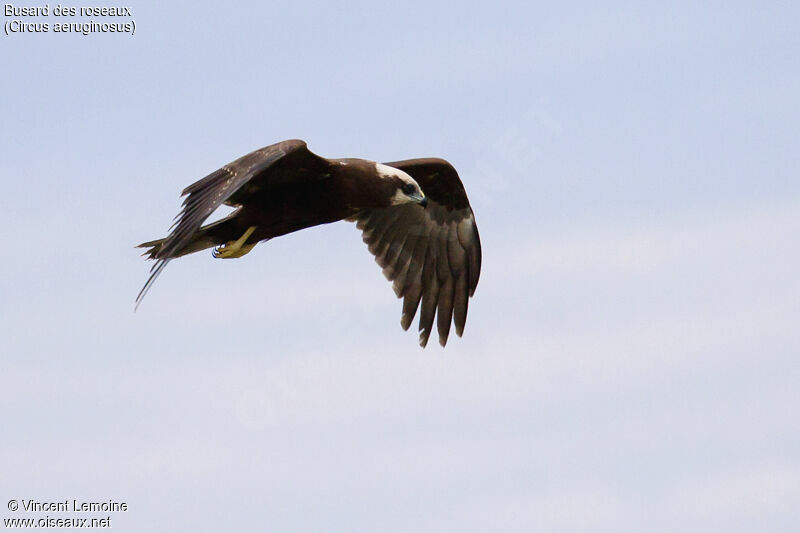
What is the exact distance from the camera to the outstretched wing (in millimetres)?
11172

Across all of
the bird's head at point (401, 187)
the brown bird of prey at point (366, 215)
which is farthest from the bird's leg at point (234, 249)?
the bird's head at point (401, 187)

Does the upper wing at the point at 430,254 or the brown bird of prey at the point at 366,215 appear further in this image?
the upper wing at the point at 430,254

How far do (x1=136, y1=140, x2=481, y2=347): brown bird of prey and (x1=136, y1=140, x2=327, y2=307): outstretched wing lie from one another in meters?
0.01

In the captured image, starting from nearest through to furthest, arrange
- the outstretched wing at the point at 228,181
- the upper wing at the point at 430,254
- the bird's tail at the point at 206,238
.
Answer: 1. the outstretched wing at the point at 228,181
2. the bird's tail at the point at 206,238
3. the upper wing at the point at 430,254

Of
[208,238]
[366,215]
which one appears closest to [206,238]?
[208,238]

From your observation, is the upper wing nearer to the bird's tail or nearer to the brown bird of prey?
the brown bird of prey

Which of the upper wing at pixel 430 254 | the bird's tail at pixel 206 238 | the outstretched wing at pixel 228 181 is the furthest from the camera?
the upper wing at pixel 430 254

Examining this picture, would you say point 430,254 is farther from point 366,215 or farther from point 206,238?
point 206,238

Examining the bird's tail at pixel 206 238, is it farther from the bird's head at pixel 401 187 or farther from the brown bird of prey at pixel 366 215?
the bird's head at pixel 401 187

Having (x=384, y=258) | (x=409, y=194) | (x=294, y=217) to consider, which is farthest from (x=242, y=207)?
(x=384, y=258)

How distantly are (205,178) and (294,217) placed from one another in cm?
135

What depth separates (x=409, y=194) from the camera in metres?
13.2

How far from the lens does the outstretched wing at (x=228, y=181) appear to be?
11172 millimetres

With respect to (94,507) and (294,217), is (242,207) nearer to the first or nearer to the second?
(294,217)
